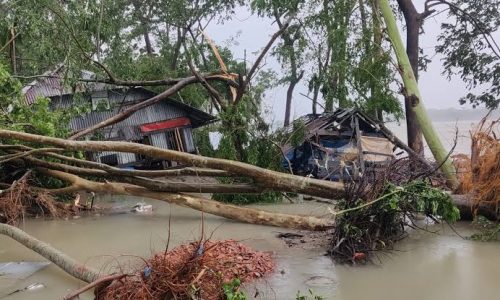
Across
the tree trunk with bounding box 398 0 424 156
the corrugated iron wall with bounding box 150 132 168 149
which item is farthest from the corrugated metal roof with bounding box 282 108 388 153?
the corrugated iron wall with bounding box 150 132 168 149

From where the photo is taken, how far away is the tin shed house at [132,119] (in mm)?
16078

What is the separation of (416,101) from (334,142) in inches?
191

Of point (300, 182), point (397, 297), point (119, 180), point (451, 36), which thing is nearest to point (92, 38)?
point (119, 180)

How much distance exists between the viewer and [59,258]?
15.8ft

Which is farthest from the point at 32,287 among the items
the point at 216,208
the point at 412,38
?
the point at 412,38

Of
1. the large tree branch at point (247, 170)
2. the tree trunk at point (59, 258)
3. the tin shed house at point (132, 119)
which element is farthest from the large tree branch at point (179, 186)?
the tin shed house at point (132, 119)

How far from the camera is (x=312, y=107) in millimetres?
20609

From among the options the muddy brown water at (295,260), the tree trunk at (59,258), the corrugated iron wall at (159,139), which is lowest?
the muddy brown water at (295,260)

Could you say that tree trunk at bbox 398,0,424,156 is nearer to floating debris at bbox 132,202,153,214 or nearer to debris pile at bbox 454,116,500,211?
debris pile at bbox 454,116,500,211

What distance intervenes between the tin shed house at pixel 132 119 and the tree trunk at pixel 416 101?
29.5ft

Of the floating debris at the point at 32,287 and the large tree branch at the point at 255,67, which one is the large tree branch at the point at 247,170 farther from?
the large tree branch at the point at 255,67

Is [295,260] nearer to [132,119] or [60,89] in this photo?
[60,89]

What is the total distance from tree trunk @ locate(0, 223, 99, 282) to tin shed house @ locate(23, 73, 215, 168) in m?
9.44

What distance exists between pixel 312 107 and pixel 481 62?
21.8 feet
